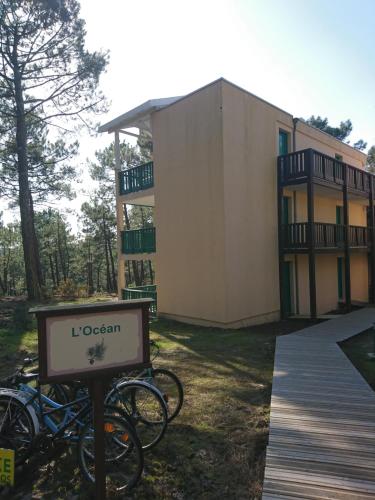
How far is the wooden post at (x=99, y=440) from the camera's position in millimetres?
2895

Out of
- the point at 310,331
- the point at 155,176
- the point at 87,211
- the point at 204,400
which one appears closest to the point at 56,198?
the point at 87,211

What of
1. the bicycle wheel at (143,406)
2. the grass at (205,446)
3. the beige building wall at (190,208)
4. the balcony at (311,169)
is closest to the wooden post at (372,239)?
the balcony at (311,169)

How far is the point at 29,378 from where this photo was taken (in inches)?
149

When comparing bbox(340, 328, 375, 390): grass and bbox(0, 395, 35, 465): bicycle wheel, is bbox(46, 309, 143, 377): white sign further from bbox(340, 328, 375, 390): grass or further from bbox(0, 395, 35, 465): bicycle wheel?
bbox(340, 328, 375, 390): grass

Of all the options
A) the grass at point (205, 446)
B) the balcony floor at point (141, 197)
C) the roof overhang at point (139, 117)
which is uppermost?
the roof overhang at point (139, 117)

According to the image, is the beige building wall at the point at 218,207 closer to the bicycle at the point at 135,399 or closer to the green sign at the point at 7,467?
the bicycle at the point at 135,399

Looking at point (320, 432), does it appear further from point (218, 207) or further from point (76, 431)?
point (218, 207)

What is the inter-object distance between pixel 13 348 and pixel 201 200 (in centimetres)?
690

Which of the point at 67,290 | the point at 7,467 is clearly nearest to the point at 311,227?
the point at 7,467

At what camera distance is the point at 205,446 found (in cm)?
395

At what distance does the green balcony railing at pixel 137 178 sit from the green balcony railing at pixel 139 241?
5.72 feet

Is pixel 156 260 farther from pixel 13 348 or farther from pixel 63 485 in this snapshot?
pixel 63 485

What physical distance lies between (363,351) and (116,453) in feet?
21.5

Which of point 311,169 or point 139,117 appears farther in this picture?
point 139,117
